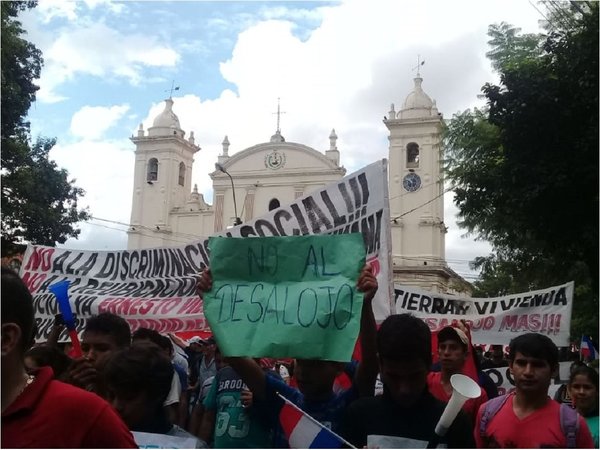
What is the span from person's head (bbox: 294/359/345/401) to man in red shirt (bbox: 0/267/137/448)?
4.02ft

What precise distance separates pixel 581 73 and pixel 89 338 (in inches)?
415

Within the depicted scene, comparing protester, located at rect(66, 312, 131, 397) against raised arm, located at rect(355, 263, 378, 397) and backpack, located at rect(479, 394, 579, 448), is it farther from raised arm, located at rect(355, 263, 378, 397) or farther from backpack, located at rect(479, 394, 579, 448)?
backpack, located at rect(479, 394, 579, 448)

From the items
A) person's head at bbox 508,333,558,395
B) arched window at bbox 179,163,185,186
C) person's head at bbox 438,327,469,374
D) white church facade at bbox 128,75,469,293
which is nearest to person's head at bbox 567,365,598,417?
person's head at bbox 438,327,469,374

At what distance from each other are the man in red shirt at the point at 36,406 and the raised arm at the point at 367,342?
4.39 feet

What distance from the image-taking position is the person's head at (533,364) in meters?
3.00

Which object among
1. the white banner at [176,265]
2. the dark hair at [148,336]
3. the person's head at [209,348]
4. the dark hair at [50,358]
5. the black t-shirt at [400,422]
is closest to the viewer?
the black t-shirt at [400,422]

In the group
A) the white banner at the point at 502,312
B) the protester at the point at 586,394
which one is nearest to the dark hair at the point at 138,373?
the protester at the point at 586,394

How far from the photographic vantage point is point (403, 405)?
2570 millimetres

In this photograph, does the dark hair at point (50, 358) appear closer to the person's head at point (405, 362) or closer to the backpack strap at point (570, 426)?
the person's head at point (405, 362)

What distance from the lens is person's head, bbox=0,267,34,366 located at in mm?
1819

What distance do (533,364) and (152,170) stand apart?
4552 centimetres

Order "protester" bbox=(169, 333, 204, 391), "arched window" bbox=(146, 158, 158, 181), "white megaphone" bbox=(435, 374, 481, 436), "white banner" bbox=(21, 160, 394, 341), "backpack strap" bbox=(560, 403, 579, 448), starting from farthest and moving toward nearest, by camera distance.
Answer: "arched window" bbox=(146, 158, 158, 181)
"protester" bbox=(169, 333, 204, 391)
"white banner" bbox=(21, 160, 394, 341)
"backpack strap" bbox=(560, 403, 579, 448)
"white megaphone" bbox=(435, 374, 481, 436)

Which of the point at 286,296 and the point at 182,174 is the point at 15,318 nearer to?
the point at 286,296

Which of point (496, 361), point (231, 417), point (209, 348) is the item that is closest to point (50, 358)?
point (231, 417)
